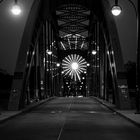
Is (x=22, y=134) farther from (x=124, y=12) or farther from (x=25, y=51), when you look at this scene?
(x=124, y=12)

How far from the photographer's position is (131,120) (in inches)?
854

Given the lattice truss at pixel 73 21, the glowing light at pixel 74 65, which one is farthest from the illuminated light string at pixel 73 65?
the lattice truss at pixel 73 21

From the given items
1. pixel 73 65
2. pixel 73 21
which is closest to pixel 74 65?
pixel 73 65

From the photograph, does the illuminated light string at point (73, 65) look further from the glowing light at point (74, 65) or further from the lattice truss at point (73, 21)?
the lattice truss at point (73, 21)

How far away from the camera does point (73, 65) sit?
129 m

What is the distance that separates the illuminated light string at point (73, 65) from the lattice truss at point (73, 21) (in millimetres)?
7858

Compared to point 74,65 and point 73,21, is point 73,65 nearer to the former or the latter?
point 74,65

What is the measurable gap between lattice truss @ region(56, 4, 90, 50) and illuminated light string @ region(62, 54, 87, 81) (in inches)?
309

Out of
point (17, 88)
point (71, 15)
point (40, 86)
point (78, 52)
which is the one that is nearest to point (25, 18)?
point (17, 88)

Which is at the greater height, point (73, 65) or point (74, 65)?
point (74, 65)

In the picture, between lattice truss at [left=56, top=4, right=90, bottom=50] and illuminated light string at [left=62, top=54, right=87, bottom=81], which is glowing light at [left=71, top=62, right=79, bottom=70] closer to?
illuminated light string at [left=62, top=54, right=87, bottom=81]

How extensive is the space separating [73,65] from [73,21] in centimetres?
3968

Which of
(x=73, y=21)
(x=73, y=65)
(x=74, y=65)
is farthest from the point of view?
(x=74, y=65)

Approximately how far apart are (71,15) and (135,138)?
7170 cm
